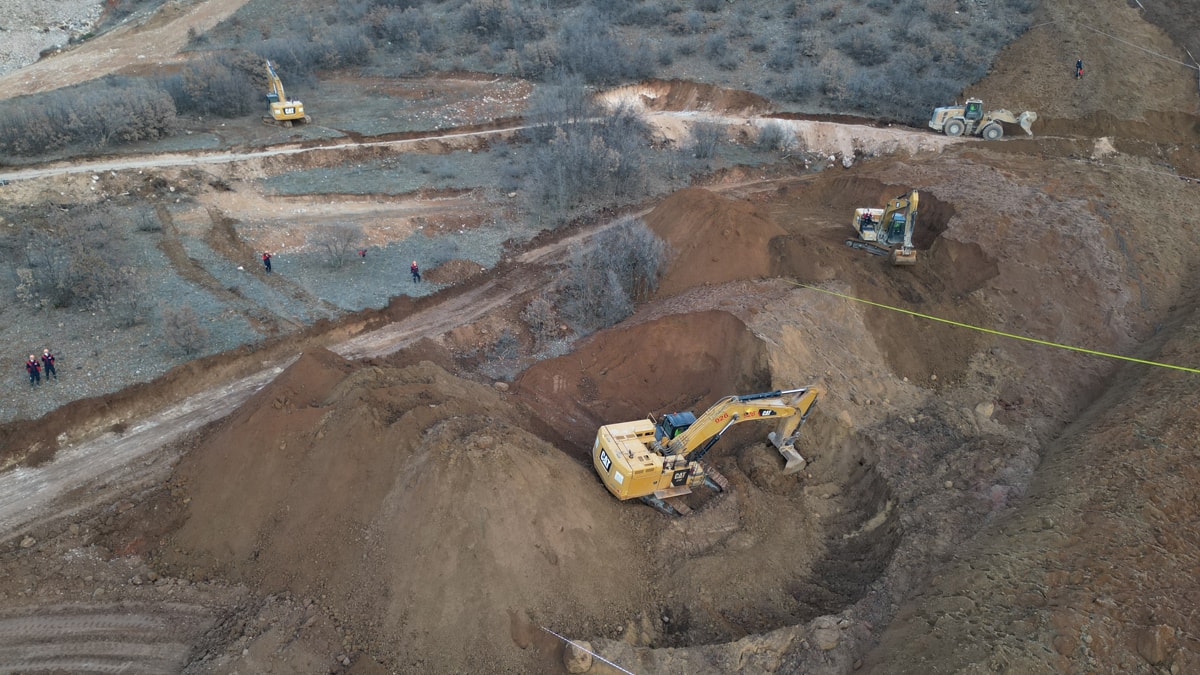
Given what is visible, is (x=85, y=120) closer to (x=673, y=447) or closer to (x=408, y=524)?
(x=408, y=524)

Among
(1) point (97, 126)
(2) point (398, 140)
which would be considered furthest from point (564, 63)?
(1) point (97, 126)

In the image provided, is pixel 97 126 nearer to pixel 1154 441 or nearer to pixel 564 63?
pixel 564 63

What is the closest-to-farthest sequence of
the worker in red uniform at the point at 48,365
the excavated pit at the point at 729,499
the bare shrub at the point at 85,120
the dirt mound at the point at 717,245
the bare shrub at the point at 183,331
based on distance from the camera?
the excavated pit at the point at 729,499 → the worker in red uniform at the point at 48,365 → the bare shrub at the point at 183,331 → the dirt mound at the point at 717,245 → the bare shrub at the point at 85,120

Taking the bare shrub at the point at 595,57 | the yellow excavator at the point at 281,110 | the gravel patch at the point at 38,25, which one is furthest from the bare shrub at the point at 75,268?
the gravel patch at the point at 38,25

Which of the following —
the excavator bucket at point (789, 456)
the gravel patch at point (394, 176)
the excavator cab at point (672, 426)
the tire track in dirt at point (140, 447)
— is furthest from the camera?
the gravel patch at point (394, 176)

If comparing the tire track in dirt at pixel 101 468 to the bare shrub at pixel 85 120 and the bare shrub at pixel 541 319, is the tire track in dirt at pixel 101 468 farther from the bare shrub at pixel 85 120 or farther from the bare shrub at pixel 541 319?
the bare shrub at pixel 85 120

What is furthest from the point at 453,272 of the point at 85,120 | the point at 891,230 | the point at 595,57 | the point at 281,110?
the point at 595,57

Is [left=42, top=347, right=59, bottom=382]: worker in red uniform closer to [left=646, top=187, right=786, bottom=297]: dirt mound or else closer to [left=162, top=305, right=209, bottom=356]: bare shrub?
[left=162, top=305, right=209, bottom=356]: bare shrub
